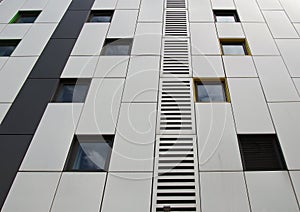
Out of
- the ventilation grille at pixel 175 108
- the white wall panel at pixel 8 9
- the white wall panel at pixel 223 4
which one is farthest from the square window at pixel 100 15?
the ventilation grille at pixel 175 108

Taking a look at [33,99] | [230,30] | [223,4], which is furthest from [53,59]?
[223,4]

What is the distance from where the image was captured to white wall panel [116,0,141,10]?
6.80 metres

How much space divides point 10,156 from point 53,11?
4.25 metres

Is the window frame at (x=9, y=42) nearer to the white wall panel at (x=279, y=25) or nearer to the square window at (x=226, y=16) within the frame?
the square window at (x=226, y=16)

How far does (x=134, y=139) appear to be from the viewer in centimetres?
405

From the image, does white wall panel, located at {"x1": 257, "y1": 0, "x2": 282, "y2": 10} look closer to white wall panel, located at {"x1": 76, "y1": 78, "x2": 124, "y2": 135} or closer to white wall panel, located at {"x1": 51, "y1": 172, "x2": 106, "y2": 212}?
white wall panel, located at {"x1": 76, "y1": 78, "x2": 124, "y2": 135}

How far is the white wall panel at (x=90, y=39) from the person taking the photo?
558 cm

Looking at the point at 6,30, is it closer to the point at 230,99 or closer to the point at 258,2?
the point at 230,99

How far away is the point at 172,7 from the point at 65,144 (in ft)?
14.8

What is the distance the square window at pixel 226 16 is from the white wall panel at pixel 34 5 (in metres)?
4.38

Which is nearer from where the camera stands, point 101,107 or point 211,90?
point 101,107

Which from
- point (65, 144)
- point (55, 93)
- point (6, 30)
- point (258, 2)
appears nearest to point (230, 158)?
point (65, 144)

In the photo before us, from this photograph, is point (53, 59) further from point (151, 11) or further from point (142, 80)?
point (151, 11)

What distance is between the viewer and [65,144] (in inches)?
159
